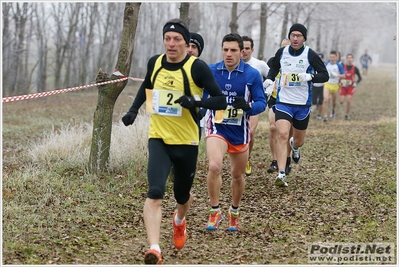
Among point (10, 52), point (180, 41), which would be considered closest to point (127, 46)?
point (180, 41)

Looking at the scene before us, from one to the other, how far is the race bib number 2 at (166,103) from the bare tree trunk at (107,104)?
3185 mm

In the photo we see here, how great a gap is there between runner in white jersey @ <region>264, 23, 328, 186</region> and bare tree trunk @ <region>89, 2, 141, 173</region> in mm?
2088

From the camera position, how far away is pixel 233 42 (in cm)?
680

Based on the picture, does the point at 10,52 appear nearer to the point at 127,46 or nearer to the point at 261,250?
the point at 127,46

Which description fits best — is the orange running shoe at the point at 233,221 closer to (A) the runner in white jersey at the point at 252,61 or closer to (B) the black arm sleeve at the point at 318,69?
(A) the runner in white jersey at the point at 252,61

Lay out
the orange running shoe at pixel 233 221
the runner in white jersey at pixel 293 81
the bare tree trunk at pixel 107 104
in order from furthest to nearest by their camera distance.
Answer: the runner in white jersey at pixel 293 81 → the bare tree trunk at pixel 107 104 → the orange running shoe at pixel 233 221

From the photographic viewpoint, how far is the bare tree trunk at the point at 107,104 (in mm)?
8766

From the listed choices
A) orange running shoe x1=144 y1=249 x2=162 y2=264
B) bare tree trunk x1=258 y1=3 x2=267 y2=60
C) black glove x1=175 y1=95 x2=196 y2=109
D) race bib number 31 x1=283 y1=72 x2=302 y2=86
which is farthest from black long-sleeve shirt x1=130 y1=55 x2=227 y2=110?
bare tree trunk x1=258 y1=3 x2=267 y2=60

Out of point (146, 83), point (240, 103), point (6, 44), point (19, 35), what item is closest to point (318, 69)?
point (240, 103)

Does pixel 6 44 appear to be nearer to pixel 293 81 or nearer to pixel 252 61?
pixel 252 61

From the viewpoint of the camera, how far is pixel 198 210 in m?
7.98

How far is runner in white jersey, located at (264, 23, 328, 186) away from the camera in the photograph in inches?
354

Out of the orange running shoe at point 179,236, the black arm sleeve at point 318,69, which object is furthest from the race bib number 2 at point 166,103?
the black arm sleeve at point 318,69

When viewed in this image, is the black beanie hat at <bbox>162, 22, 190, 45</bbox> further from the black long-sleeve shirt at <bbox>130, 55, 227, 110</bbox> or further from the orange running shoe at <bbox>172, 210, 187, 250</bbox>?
the orange running shoe at <bbox>172, 210, 187, 250</bbox>
